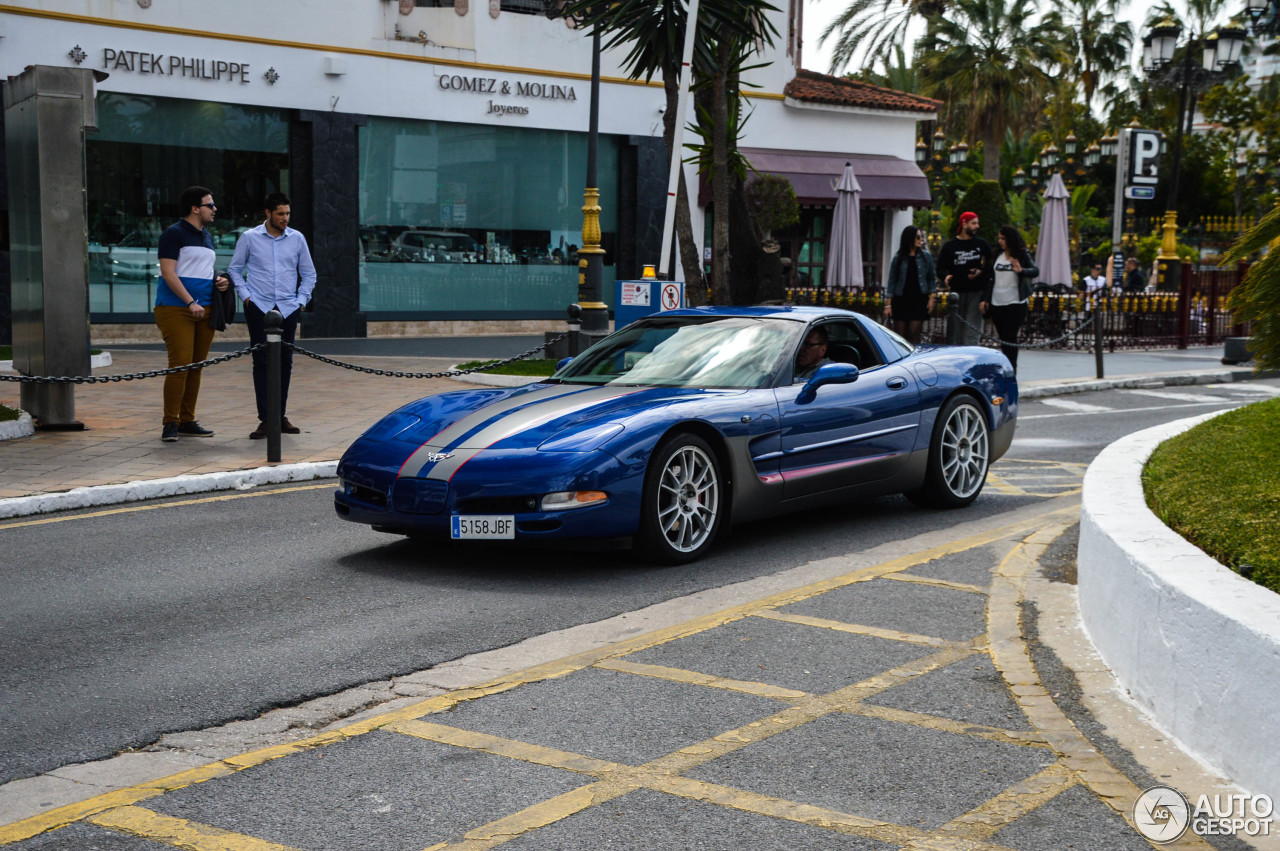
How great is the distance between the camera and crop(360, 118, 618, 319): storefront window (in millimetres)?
25375

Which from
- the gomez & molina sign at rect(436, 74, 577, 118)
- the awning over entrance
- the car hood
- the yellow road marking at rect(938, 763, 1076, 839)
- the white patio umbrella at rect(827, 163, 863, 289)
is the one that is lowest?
the yellow road marking at rect(938, 763, 1076, 839)

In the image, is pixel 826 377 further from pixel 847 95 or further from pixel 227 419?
pixel 847 95

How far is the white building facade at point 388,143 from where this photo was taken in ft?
A: 73.9

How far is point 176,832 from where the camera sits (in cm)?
358

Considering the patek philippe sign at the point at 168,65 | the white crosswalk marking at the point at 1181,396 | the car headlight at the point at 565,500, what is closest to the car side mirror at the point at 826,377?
the car headlight at the point at 565,500

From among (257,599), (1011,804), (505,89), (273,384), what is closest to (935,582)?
(1011,804)

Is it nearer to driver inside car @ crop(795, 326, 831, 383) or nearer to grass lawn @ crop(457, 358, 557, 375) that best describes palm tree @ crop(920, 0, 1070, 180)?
grass lawn @ crop(457, 358, 557, 375)

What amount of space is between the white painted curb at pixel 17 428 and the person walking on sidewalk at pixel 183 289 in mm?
1045

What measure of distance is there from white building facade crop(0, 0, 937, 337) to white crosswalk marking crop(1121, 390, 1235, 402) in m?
11.5

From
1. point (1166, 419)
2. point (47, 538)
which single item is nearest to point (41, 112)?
point (47, 538)

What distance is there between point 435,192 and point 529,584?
20402 mm

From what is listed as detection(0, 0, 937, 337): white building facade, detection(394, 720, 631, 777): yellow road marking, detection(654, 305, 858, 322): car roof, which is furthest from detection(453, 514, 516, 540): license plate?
detection(0, 0, 937, 337): white building facade

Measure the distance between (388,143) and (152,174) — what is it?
14.2 feet

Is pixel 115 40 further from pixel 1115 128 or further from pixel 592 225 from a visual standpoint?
pixel 1115 128
